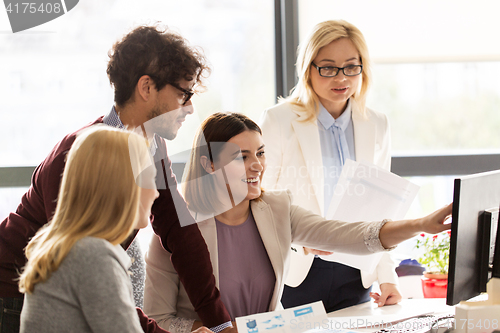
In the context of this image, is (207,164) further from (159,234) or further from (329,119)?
(329,119)

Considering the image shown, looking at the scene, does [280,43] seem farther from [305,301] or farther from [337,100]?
[305,301]

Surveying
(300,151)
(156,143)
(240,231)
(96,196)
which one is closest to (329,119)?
(300,151)

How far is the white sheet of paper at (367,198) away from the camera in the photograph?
1.45 metres

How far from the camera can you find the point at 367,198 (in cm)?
154

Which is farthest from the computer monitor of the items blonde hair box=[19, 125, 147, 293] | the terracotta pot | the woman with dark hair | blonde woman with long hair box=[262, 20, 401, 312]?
the terracotta pot

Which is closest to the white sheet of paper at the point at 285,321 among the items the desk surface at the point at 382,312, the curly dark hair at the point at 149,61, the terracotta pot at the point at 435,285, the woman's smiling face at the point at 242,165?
the desk surface at the point at 382,312

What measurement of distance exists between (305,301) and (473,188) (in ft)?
2.94

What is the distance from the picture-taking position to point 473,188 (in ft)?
3.34

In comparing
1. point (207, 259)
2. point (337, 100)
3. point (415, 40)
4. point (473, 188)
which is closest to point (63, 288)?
point (207, 259)

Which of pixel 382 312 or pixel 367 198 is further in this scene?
pixel 367 198

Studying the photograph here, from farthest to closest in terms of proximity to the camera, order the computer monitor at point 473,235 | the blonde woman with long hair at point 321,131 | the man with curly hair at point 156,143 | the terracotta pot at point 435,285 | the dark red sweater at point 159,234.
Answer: the terracotta pot at point 435,285 → the blonde woman with long hair at point 321,131 → the man with curly hair at point 156,143 → the dark red sweater at point 159,234 → the computer monitor at point 473,235

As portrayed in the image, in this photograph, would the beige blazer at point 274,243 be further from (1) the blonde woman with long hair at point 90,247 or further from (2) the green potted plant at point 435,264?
(2) the green potted plant at point 435,264

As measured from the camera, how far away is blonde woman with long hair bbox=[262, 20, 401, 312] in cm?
171

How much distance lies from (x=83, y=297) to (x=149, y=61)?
767mm
